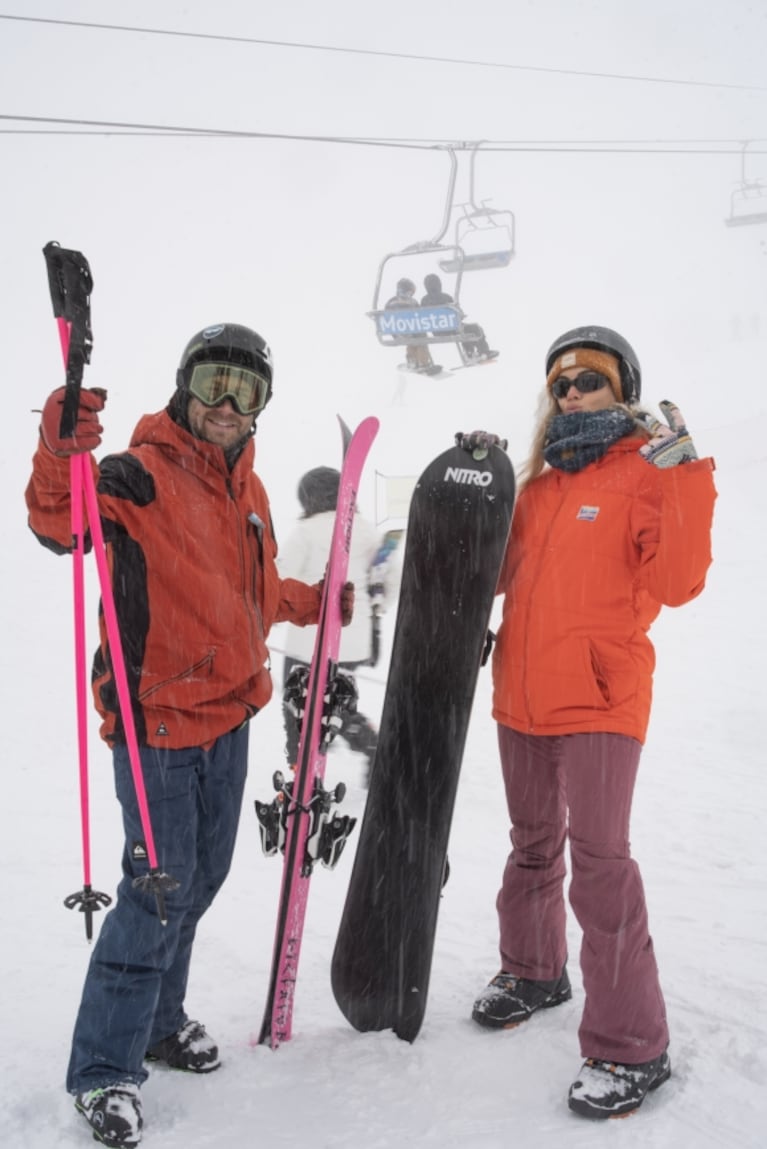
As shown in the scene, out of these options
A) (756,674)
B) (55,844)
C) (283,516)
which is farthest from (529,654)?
(283,516)

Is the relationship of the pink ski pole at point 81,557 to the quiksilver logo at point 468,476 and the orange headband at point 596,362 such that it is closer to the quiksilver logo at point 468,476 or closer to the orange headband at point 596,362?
the quiksilver logo at point 468,476

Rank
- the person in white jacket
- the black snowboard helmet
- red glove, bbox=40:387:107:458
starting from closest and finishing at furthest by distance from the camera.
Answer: red glove, bbox=40:387:107:458 < the person in white jacket < the black snowboard helmet

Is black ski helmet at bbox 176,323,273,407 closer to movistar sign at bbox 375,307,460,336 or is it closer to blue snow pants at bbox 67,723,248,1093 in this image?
blue snow pants at bbox 67,723,248,1093

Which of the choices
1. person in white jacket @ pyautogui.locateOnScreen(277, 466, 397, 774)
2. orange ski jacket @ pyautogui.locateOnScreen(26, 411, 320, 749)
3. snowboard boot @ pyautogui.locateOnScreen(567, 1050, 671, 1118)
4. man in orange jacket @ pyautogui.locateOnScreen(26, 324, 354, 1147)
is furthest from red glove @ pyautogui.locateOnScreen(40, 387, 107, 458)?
person in white jacket @ pyautogui.locateOnScreen(277, 466, 397, 774)

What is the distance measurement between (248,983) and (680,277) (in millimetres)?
95895

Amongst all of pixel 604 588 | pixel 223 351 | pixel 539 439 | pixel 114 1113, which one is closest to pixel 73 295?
pixel 223 351

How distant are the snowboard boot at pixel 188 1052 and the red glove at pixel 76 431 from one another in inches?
58.4

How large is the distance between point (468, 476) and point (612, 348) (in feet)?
1.70

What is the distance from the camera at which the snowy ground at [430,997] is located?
1.97m

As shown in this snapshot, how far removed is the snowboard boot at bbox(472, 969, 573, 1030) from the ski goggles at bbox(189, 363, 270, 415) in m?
1.71

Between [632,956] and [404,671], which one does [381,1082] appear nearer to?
[632,956]

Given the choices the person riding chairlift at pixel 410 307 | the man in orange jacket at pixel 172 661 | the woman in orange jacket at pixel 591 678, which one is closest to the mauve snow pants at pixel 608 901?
the woman in orange jacket at pixel 591 678

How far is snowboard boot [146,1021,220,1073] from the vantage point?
2.17 m

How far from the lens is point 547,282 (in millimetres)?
102000
